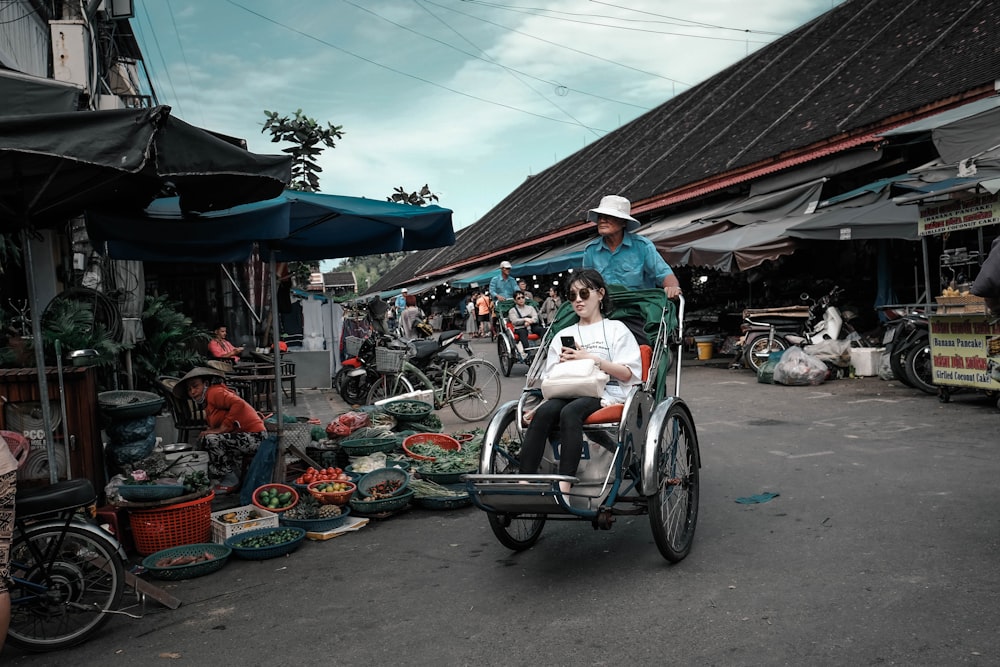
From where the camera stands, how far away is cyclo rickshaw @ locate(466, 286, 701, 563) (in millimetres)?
3914

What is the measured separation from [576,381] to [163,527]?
2.85 metres

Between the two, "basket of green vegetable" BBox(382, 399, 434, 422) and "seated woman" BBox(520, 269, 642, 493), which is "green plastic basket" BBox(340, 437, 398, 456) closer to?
"basket of green vegetable" BBox(382, 399, 434, 422)

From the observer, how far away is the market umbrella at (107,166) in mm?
3469

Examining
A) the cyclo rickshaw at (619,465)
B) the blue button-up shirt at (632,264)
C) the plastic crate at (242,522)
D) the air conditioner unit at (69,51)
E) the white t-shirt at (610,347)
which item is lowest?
the plastic crate at (242,522)

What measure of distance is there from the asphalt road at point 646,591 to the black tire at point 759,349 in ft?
24.0

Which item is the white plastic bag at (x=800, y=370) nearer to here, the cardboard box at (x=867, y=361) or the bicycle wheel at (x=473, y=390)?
the cardboard box at (x=867, y=361)

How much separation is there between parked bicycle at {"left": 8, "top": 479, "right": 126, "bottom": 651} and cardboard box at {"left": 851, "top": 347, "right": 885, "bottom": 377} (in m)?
10.8

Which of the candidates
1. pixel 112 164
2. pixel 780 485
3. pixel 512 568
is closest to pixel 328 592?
pixel 512 568

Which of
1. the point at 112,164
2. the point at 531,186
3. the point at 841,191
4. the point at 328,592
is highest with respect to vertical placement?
the point at 531,186

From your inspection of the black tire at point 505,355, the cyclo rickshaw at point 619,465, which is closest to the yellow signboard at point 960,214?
the cyclo rickshaw at point 619,465

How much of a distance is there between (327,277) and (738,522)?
5902 cm

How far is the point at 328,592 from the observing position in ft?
13.9

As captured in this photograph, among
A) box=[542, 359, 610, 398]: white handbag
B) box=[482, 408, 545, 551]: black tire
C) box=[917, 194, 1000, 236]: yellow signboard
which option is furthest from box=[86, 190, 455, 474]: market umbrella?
box=[917, 194, 1000, 236]: yellow signboard

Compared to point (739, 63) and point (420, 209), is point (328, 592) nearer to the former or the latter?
point (420, 209)
